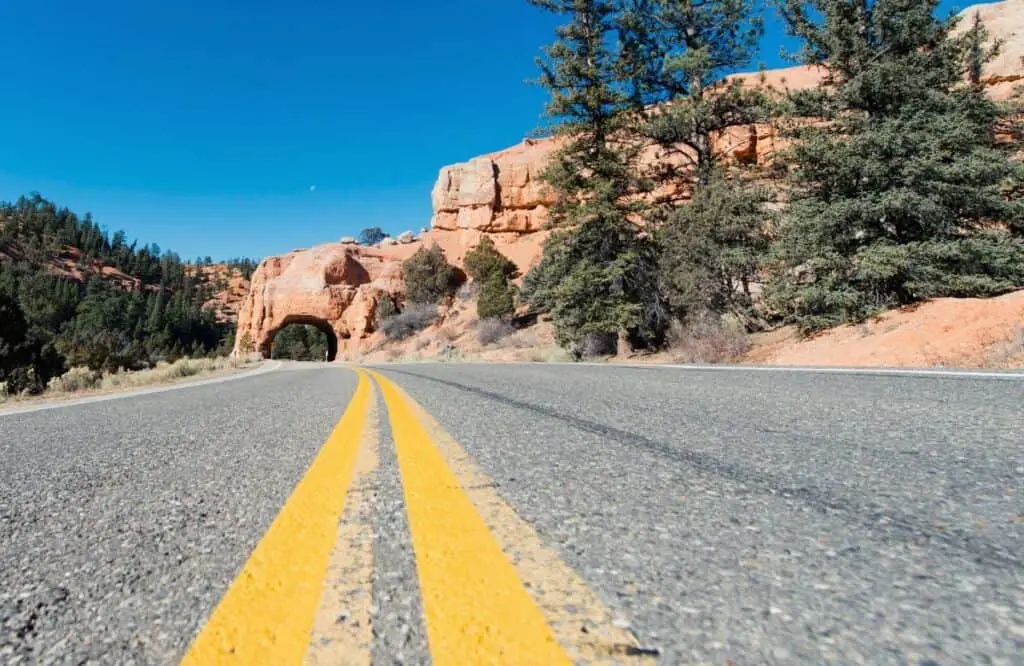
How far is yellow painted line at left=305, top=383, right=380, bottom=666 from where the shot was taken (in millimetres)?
807

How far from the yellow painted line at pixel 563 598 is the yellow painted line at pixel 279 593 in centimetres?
39

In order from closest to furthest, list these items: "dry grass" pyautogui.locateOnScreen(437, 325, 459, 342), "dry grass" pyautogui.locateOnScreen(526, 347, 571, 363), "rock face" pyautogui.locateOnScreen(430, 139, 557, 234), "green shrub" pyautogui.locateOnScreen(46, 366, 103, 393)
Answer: "green shrub" pyautogui.locateOnScreen(46, 366, 103, 393)
"dry grass" pyautogui.locateOnScreen(526, 347, 571, 363)
"dry grass" pyautogui.locateOnScreen(437, 325, 459, 342)
"rock face" pyautogui.locateOnScreen(430, 139, 557, 234)

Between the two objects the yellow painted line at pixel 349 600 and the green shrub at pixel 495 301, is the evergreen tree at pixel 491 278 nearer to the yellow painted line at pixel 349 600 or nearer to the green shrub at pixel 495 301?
the green shrub at pixel 495 301

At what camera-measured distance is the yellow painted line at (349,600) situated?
81 centimetres

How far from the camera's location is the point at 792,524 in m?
1.28

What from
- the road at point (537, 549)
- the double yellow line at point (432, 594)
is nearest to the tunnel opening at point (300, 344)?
the road at point (537, 549)

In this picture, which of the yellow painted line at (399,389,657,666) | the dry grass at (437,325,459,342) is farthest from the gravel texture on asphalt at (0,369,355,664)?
the dry grass at (437,325,459,342)

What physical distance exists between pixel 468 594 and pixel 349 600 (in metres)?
0.22

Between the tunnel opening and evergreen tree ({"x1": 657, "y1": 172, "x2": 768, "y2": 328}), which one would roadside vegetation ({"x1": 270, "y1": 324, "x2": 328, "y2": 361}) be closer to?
the tunnel opening

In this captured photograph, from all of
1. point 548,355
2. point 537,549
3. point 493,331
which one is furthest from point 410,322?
point 537,549

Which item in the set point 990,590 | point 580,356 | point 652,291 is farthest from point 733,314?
point 990,590

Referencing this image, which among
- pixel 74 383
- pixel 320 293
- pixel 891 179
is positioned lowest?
pixel 74 383

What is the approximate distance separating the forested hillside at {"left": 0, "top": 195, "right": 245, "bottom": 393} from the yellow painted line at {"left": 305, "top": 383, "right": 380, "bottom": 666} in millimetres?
31233

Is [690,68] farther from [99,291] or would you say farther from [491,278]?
[99,291]
